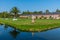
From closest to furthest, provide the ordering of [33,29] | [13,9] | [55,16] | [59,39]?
[59,39], [33,29], [55,16], [13,9]

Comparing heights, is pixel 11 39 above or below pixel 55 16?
above

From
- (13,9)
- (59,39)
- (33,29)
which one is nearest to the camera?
(59,39)

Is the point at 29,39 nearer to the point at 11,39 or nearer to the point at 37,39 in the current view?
the point at 37,39

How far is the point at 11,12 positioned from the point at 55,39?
80.9m

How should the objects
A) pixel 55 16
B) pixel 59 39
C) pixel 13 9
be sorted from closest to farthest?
pixel 59 39 → pixel 55 16 → pixel 13 9

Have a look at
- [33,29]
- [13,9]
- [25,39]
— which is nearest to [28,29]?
[33,29]

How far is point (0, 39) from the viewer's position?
67.3ft

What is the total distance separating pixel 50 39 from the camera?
65.1 feet

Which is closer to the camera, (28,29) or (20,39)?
(20,39)

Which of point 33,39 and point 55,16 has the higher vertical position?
point 33,39

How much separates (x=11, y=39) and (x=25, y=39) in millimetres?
1974

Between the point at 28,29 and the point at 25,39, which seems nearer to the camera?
the point at 25,39

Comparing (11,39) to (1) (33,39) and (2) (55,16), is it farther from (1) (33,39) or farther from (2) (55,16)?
(2) (55,16)

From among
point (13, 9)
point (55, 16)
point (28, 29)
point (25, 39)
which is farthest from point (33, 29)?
point (13, 9)
